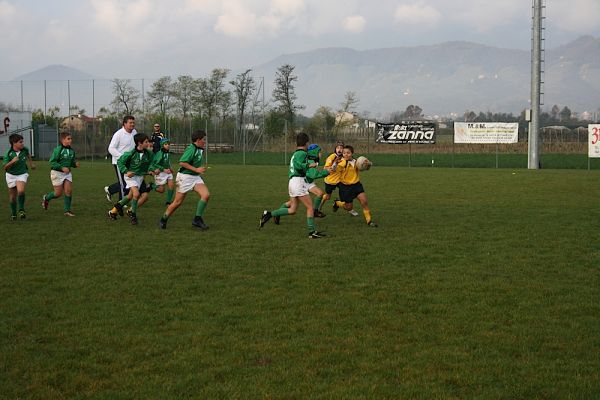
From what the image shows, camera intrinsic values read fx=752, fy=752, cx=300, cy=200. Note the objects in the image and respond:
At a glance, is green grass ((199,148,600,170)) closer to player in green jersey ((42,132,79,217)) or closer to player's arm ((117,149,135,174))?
player in green jersey ((42,132,79,217))

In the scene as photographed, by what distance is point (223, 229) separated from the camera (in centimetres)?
1251

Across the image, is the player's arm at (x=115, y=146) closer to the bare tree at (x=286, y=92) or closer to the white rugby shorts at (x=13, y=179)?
the white rugby shorts at (x=13, y=179)

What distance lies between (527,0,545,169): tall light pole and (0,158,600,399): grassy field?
70.2 feet

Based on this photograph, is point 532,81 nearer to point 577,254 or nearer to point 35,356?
point 577,254

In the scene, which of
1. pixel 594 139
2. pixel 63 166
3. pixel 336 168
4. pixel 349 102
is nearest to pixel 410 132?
pixel 594 139

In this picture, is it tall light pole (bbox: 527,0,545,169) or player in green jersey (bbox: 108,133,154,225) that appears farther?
tall light pole (bbox: 527,0,545,169)

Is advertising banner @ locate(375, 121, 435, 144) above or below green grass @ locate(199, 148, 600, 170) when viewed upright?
above

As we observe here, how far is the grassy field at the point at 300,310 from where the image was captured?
5.02m

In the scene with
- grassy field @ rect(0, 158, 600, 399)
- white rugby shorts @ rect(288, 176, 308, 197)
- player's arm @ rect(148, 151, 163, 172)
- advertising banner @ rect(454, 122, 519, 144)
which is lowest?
grassy field @ rect(0, 158, 600, 399)

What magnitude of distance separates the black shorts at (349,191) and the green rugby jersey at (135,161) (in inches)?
140

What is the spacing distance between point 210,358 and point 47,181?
802 inches

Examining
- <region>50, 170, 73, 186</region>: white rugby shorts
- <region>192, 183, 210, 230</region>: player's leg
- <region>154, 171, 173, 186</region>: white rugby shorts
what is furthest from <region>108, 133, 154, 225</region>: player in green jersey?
<region>154, 171, 173, 186</region>: white rugby shorts

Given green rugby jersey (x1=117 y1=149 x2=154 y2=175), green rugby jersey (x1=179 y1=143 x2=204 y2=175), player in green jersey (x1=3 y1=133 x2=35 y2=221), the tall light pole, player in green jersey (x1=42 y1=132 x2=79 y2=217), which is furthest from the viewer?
the tall light pole

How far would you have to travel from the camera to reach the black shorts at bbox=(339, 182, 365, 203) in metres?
13.6
